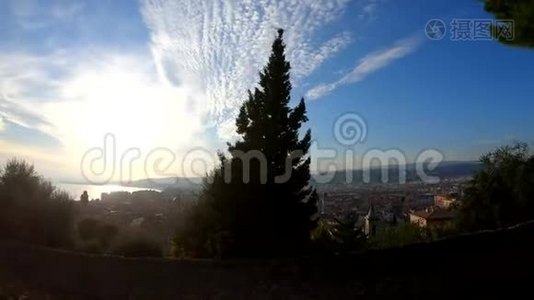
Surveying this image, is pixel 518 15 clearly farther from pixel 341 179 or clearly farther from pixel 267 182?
pixel 341 179

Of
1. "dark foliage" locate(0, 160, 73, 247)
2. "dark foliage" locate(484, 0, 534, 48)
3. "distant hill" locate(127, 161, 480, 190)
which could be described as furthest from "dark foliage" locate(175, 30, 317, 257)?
"dark foliage" locate(484, 0, 534, 48)

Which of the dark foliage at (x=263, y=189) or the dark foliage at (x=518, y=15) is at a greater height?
the dark foliage at (x=518, y=15)

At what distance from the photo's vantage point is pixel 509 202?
25875 mm

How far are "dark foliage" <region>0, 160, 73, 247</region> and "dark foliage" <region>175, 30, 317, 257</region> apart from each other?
450 cm

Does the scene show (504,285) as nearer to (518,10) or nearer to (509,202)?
(518,10)

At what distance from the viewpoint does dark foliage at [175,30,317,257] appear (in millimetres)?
18766

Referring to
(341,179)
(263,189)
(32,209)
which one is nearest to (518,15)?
(263,189)

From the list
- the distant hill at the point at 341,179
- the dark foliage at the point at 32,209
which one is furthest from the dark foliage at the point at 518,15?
the dark foliage at the point at 32,209

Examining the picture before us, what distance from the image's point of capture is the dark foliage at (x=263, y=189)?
61.6 ft

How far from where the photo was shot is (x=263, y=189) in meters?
19.1

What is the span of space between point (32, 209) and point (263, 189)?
8.71 m

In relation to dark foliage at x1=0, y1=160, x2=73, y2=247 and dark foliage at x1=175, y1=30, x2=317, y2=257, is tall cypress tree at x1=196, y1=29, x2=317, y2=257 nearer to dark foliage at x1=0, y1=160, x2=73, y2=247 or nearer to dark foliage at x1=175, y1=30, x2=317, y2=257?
dark foliage at x1=175, y1=30, x2=317, y2=257

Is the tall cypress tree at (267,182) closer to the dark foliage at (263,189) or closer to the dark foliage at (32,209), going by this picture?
the dark foliage at (263,189)

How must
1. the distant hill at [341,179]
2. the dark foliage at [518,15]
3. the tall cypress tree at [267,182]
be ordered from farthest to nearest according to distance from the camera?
the distant hill at [341,179] → the tall cypress tree at [267,182] → the dark foliage at [518,15]
